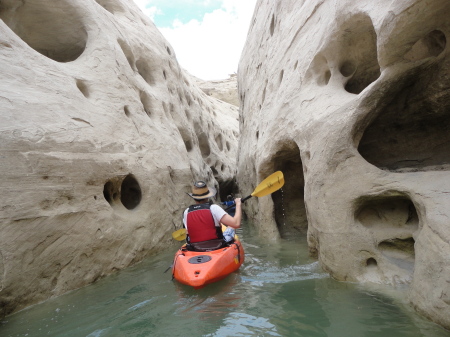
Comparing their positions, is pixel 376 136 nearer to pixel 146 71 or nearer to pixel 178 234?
pixel 178 234

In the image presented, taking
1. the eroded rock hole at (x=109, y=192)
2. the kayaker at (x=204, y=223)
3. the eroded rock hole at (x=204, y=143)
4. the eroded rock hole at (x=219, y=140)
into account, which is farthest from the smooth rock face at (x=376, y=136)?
the eroded rock hole at (x=219, y=140)

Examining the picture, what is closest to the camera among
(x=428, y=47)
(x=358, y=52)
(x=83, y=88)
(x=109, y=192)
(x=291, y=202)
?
(x=428, y=47)

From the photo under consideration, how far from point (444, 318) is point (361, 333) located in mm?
691

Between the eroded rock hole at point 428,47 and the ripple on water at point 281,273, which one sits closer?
the eroded rock hole at point 428,47

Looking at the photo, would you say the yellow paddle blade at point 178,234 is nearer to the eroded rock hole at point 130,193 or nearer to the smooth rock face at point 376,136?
the eroded rock hole at point 130,193

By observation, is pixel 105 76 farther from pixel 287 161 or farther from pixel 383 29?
pixel 383 29

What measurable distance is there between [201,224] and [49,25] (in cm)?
588

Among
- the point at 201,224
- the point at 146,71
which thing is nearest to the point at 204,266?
the point at 201,224

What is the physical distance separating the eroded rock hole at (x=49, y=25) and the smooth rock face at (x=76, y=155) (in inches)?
0.9

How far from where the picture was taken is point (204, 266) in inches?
156

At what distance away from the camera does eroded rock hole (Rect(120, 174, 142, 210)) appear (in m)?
6.32

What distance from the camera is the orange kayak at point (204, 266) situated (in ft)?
12.5

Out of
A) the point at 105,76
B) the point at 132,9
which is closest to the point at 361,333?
the point at 105,76

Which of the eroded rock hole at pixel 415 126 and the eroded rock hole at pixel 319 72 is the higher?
the eroded rock hole at pixel 319 72
